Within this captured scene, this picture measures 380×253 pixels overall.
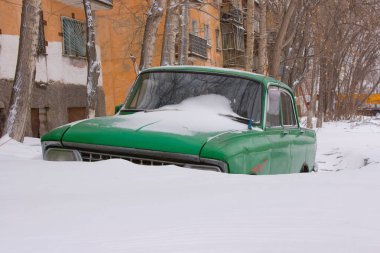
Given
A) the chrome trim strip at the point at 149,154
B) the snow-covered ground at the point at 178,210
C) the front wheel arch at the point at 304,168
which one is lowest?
the front wheel arch at the point at 304,168

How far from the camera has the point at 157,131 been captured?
4145mm

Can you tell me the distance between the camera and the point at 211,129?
4277 mm

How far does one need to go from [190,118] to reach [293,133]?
1.81 metres

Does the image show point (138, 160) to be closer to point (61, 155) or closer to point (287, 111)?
point (61, 155)

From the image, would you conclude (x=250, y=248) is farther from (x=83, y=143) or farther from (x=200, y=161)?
(x=83, y=143)

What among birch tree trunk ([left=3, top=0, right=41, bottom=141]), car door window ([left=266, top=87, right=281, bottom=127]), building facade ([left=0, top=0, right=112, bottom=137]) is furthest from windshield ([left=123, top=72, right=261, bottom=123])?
building facade ([left=0, top=0, right=112, bottom=137])

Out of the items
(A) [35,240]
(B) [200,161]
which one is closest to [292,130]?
(B) [200,161]

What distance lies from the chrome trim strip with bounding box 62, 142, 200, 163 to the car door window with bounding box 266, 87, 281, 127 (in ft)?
4.80

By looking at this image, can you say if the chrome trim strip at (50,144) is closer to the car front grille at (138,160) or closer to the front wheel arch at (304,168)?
the car front grille at (138,160)

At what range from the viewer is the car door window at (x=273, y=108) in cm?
524

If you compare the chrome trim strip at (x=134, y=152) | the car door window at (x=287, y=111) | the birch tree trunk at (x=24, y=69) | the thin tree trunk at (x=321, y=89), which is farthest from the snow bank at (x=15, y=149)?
the thin tree trunk at (x=321, y=89)

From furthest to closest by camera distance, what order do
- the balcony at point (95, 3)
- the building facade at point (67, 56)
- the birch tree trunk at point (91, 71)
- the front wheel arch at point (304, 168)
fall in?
1. the balcony at point (95, 3)
2. the building facade at point (67, 56)
3. the birch tree trunk at point (91, 71)
4. the front wheel arch at point (304, 168)

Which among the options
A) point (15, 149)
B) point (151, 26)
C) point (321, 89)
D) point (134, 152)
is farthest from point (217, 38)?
point (134, 152)

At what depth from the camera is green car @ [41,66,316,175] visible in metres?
3.99
